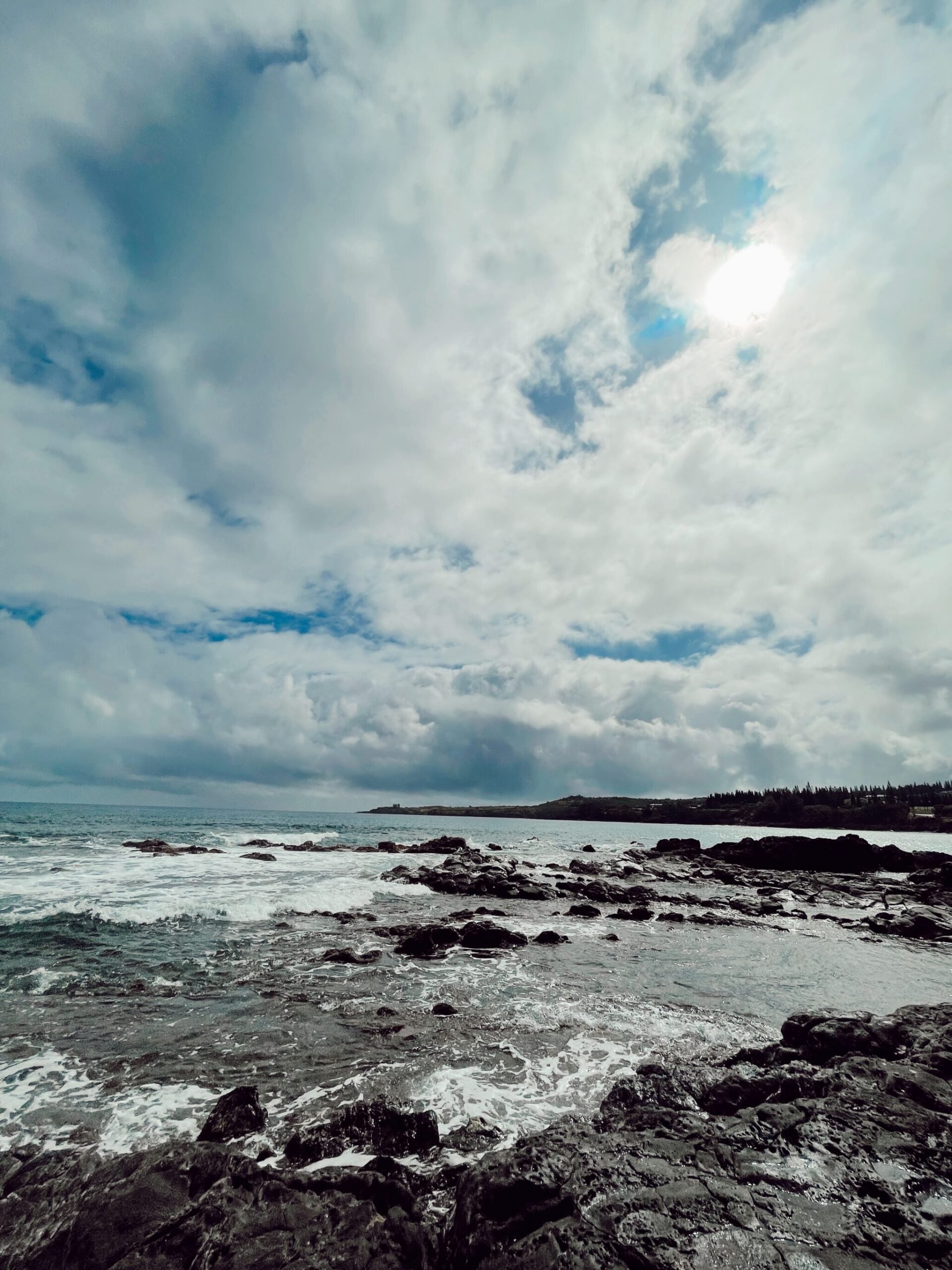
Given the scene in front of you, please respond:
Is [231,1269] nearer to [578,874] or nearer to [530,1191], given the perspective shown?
[530,1191]

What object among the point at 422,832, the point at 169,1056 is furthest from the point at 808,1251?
the point at 422,832

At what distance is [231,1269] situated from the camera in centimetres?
485

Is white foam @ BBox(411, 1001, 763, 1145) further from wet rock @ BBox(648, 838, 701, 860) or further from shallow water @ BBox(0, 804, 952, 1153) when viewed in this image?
wet rock @ BBox(648, 838, 701, 860)

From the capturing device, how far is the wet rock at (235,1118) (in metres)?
7.37

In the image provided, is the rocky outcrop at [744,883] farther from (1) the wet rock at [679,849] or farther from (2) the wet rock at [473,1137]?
(2) the wet rock at [473,1137]

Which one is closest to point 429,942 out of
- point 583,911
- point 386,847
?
point 583,911

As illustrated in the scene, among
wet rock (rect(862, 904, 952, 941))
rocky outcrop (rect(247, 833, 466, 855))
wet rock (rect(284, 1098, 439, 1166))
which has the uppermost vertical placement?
wet rock (rect(284, 1098, 439, 1166))

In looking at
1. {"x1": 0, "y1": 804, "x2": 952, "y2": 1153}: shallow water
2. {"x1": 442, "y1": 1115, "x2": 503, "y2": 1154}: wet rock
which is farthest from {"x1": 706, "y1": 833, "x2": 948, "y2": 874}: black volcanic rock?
{"x1": 442, "y1": 1115, "x2": 503, "y2": 1154}: wet rock

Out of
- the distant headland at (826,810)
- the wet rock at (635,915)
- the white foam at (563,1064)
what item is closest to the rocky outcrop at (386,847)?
the wet rock at (635,915)

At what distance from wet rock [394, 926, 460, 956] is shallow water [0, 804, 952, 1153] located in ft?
2.30

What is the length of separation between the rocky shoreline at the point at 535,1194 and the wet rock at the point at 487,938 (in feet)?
39.5

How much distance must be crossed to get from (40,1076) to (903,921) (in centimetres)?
3126

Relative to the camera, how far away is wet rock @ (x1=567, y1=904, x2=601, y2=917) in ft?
86.5

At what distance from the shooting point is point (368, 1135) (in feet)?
24.5
